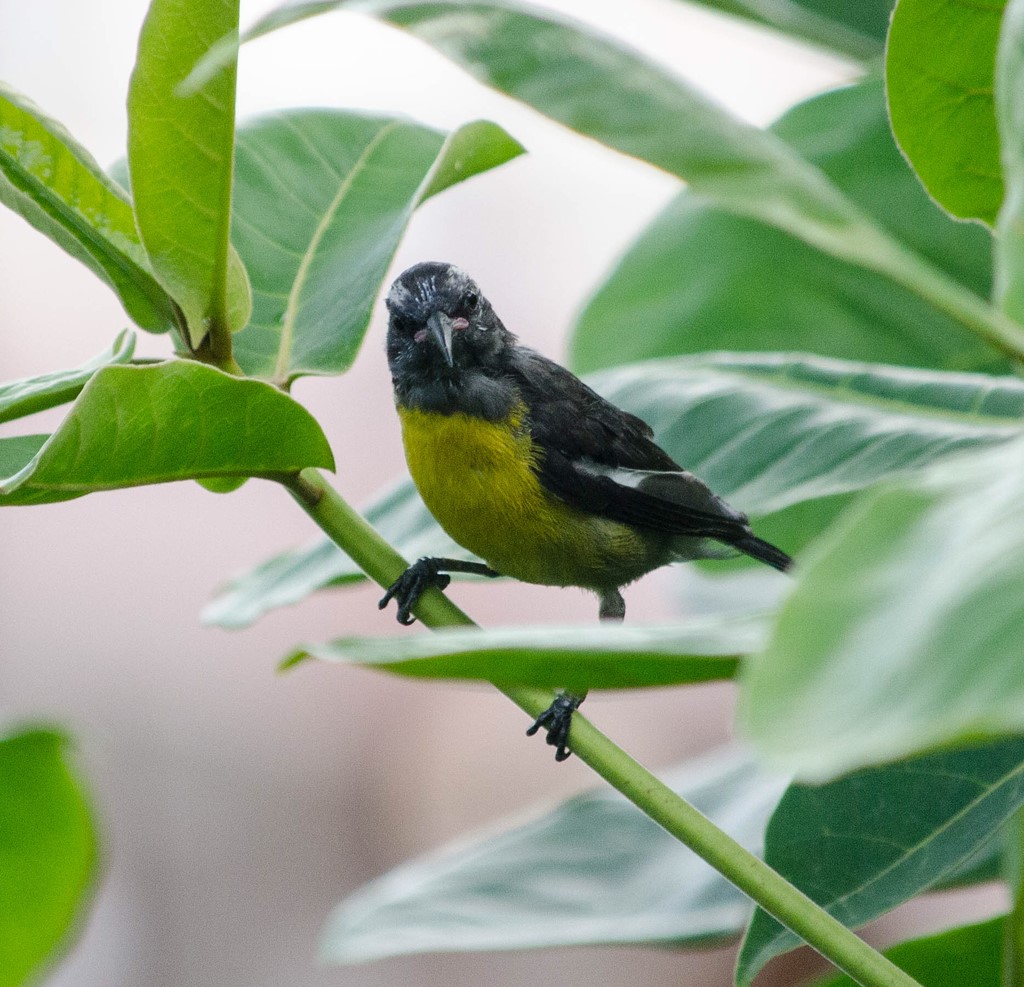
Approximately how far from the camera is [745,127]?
60cm

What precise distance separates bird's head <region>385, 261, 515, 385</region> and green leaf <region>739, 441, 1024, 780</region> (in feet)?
5.11

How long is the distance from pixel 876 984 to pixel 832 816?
34 cm

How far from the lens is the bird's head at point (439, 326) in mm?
2021

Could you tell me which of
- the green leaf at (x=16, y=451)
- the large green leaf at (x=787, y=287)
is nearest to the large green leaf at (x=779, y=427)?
the green leaf at (x=16, y=451)

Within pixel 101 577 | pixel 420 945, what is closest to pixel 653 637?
pixel 420 945

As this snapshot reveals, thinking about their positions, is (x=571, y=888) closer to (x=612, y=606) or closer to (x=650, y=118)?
(x=612, y=606)

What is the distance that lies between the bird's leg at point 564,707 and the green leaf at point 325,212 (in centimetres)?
41

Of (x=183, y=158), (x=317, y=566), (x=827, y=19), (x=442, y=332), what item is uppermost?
(x=827, y=19)

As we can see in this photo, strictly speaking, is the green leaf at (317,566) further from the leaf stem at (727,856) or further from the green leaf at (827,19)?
the green leaf at (827,19)

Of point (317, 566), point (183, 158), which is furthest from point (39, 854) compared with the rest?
point (183, 158)

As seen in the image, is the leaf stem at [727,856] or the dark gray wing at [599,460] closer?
the leaf stem at [727,856]

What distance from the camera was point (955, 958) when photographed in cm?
129

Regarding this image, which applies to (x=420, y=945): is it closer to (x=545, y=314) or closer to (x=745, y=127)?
(x=745, y=127)

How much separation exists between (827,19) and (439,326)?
2.36 ft
